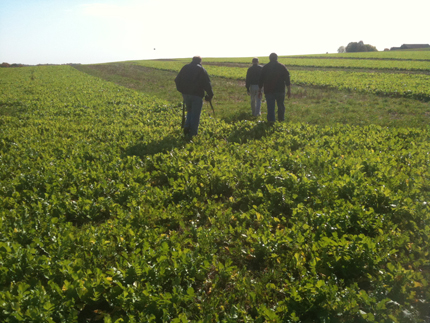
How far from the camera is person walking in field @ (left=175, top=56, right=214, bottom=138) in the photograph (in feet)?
26.9

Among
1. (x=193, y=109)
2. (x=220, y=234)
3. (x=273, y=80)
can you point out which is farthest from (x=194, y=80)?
(x=220, y=234)

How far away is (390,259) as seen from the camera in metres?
3.41

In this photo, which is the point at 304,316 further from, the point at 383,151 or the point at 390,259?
the point at 383,151

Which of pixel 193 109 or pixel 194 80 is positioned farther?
pixel 193 109

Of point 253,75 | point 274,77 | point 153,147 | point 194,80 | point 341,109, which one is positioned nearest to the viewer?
point 153,147

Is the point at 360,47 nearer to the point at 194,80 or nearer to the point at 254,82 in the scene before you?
the point at 254,82

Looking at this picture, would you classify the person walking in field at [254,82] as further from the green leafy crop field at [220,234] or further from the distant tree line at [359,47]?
the distant tree line at [359,47]

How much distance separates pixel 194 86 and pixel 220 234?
550 cm

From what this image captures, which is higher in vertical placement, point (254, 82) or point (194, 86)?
point (254, 82)

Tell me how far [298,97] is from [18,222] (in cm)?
1574

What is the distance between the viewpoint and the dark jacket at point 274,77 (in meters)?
9.41

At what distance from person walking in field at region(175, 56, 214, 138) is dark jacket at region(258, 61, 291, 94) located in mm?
2354

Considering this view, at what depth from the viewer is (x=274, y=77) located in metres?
9.45

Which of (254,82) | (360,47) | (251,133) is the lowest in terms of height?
(251,133)
